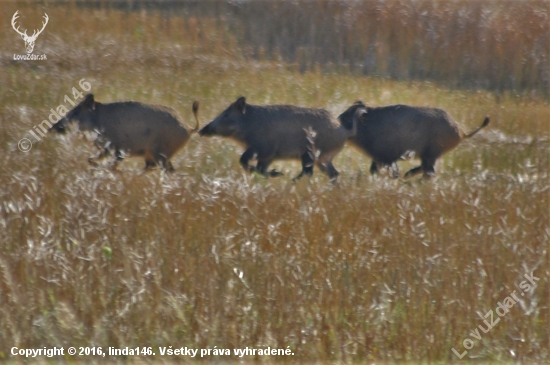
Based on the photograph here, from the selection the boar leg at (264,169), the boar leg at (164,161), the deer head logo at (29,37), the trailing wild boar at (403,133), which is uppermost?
the deer head logo at (29,37)

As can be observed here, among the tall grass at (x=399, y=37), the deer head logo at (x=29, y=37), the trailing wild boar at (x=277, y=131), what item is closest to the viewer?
the trailing wild boar at (x=277, y=131)

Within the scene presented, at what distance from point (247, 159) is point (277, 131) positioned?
47cm

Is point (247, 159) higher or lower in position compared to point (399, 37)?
lower

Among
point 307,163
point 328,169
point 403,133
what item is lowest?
point 328,169

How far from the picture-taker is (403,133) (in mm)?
10328

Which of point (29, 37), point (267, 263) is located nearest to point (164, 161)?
point (267, 263)

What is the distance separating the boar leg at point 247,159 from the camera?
9.63 meters

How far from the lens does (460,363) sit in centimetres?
554

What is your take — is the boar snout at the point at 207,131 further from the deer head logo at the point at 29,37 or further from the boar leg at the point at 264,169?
the deer head logo at the point at 29,37

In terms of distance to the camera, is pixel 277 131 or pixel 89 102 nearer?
pixel 89 102

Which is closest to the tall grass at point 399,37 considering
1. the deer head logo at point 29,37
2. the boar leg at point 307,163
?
the deer head logo at point 29,37

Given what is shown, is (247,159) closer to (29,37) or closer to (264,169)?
(264,169)

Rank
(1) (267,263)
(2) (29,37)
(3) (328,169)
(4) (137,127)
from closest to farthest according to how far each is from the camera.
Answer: (1) (267,263)
(4) (137,127)
(3) (328,169)
(2) (29,37)

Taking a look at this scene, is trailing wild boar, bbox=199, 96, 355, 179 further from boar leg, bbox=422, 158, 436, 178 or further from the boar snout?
boar leg, bbox=422, 158, 436, 178
